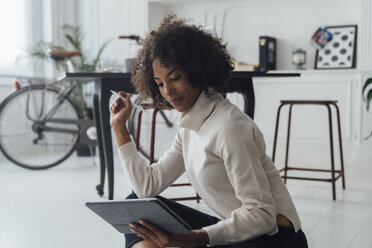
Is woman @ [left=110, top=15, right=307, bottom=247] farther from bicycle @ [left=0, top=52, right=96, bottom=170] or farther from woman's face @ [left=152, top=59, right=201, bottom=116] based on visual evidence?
bicycle @ [left=0, top=52, right=96, bottom=170]

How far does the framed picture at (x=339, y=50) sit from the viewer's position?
3939 mm

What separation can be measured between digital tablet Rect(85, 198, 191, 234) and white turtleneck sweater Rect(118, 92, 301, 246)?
8cm

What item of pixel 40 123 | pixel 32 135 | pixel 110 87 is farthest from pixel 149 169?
pixel 32 135

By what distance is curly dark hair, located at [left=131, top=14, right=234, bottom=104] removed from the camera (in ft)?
3.85

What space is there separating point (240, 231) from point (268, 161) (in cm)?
20

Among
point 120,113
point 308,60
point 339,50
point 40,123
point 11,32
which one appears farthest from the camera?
point 11,32

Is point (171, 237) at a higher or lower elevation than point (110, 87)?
lower

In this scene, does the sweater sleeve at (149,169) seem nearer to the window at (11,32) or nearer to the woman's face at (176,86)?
the woman's face at (176,86)

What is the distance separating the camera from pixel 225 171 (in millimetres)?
1132

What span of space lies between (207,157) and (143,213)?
0.63 ft

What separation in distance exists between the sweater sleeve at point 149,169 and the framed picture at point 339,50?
115 inches

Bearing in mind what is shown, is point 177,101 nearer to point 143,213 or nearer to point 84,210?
point 143,213

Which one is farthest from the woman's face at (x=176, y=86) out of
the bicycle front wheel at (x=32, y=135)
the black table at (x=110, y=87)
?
the bicycle front wheel at (x=32, y=135)

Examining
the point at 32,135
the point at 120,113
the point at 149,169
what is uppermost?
the point at 120,113
